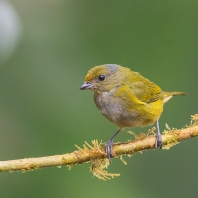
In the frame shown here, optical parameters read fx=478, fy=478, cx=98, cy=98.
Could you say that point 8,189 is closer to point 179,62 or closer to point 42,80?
point 42,80

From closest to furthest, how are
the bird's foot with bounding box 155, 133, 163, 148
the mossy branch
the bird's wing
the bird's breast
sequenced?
the mossy branch, the bird's foot with bounding box 155, 133, 163, 148, the bird's breast, the bird's wing

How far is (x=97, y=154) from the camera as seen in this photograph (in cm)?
307

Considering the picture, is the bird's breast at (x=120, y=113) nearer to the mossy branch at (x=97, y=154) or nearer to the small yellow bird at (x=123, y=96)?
the small yellow bird at (x=123, y=96)

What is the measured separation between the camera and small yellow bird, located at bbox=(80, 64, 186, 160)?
161 inches

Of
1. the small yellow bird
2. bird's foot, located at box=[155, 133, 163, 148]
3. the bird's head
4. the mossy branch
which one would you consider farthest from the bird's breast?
bird's foot, located at box=[155, 133, 163, 148]

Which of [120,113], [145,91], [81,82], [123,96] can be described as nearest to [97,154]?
[120,113]

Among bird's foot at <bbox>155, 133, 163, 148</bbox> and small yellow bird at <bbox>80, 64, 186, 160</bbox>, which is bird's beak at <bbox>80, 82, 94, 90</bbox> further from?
bird's foot at <bbox>155, 133, 163, 148</bbox>

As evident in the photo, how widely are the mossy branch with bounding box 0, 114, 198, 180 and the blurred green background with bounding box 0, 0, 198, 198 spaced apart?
4.81 ft

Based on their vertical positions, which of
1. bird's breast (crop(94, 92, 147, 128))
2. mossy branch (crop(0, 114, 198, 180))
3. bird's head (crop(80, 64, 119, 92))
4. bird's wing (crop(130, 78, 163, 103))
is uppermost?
bird's head (crop(80, 64, 119, 92))

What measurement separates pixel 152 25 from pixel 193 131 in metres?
2.93

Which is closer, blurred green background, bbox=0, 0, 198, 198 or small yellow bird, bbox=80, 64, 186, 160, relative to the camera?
small yellow bird, bbox=80, 64, 186, 160

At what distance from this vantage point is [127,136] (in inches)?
206

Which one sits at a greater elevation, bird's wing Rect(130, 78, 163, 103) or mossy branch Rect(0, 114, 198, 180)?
bird's wing Rect(130, 78, 163, 103)

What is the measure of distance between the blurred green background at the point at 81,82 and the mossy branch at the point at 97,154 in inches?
57.7
